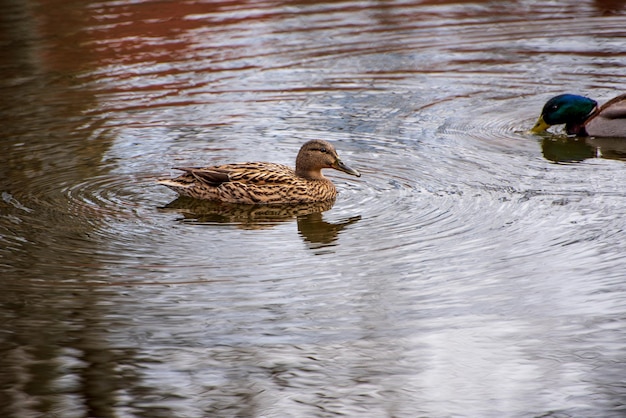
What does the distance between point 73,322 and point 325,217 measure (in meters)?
2.65

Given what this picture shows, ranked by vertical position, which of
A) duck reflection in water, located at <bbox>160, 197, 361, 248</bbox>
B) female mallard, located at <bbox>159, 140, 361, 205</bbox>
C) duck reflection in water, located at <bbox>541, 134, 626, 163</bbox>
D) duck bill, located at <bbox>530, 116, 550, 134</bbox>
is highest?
female mallard, located at <bbox>159, 140, 361, 205</bbox>

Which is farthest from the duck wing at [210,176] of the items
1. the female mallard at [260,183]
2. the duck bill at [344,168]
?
the duck bill at [344,168]

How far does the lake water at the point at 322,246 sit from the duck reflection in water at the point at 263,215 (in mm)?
35

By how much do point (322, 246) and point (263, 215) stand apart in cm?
115

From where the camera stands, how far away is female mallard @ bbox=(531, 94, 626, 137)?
35.8 feet

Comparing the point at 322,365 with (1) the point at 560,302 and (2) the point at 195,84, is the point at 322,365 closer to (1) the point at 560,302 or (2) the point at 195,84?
(1) the point at 560,302

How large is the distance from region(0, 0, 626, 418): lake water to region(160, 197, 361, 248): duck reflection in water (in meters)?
0.04

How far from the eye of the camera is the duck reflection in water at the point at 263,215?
8.27 metres

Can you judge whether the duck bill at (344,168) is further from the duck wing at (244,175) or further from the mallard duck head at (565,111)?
the mallard duck head at (565,111)

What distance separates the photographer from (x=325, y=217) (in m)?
8.62

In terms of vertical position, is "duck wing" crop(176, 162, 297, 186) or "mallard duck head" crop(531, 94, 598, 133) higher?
"duck wing" crop(176, 162, 297, 186)

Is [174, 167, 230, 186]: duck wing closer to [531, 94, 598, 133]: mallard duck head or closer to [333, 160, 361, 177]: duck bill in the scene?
[333, 160, 361, 177]: duck bill

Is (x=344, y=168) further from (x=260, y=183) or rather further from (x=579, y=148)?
(x=579, y=148)

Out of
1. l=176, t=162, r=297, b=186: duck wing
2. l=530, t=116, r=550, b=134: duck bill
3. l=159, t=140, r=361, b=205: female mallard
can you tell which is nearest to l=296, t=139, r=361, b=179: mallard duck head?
l=159, t=140, r=361, b=205: female mallard
